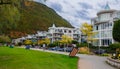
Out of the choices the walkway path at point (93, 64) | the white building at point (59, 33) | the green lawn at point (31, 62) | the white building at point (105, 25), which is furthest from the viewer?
the white building at point (59, 33)

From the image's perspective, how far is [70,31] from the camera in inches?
6658

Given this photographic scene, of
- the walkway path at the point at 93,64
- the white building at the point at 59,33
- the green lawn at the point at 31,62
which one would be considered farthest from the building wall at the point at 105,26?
the green lawn at the point at 31,62

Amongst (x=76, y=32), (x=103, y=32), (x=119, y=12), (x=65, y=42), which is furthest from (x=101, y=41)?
(x=76, y=32)

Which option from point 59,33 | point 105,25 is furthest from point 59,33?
point 105,25

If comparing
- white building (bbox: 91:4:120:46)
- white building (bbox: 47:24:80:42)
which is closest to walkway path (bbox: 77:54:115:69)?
white building (bbox: 91:4:120:46)

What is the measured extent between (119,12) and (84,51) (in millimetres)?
24489

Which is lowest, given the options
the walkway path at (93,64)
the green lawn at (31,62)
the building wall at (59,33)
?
the walkway path at (93,64)

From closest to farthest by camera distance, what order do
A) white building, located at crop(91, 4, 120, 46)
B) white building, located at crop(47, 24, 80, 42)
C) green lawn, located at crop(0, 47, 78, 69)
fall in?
green lawn, located at crop(0, 47, 78, 69), white building, located at crop(91, 4, 120, 46), white building, located at crop(47, 24, 80, 42)

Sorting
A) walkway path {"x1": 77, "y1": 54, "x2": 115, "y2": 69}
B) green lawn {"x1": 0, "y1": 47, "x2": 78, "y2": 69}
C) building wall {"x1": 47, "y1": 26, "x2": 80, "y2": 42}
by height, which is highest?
building wall {"x1": 47, "y1": 26, "x2": 80, "y2": 42}

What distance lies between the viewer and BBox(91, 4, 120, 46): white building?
316 feet

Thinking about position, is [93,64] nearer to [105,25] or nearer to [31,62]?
[31,62]

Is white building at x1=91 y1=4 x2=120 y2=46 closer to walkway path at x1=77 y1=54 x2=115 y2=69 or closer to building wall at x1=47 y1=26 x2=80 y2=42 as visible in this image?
building wall at x1=47 y1=26 x2=80 y2=42

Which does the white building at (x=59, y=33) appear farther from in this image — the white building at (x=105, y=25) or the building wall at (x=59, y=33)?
the white building at (x=105, y=25)

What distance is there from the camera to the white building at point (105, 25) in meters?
96.4
